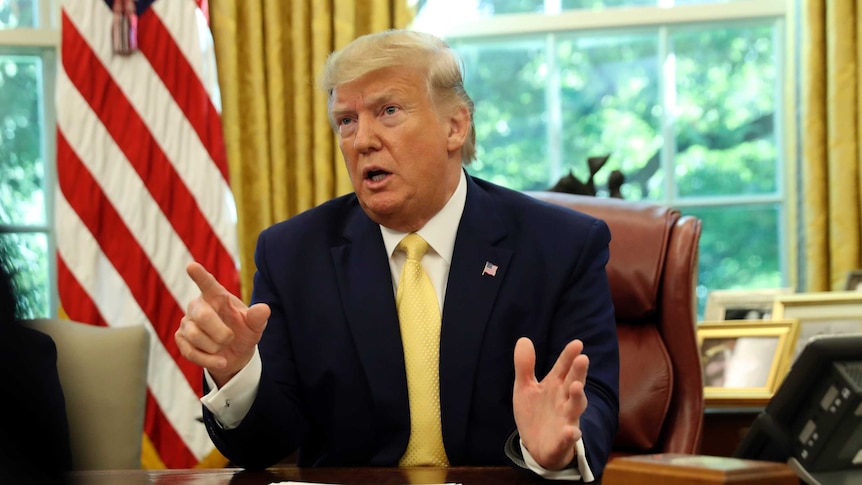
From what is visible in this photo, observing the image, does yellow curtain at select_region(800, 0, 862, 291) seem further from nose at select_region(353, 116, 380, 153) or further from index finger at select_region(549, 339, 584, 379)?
index finger at select_region(549, 339, 584, 379)

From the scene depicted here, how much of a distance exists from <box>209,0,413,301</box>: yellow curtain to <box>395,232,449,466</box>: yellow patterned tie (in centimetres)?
189

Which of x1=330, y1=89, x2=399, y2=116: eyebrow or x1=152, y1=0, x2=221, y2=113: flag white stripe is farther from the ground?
x1=152, y1=0, x2=221, y2=113: flag white stripe

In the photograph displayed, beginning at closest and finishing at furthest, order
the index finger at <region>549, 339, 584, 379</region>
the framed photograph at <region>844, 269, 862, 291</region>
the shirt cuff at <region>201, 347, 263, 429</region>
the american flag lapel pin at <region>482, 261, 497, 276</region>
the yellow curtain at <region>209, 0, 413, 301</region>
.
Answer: the index finger at <region>549, 339, 584, 379</region>
the shirt cuff at <region>201, 347, 263, 429</region>
the american flag lapel pin at <region>482, 261, 497, 276</region>
the framed photograph at <region>844, 269, 862, 291</region>
the yellow curtain at <region>209, 0, 413, 301</region>

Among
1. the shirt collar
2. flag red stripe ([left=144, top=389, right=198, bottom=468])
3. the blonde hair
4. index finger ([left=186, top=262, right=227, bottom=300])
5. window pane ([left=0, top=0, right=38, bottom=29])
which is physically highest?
window pane ([left=0, top=0, right=38, bottom=29])

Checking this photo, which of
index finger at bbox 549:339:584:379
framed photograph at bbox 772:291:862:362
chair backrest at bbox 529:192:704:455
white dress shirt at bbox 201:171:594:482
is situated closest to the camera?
index finger at bbox 549:339:584:379

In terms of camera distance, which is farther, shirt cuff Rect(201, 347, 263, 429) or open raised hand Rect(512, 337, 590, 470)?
shirt cuff Rect(201, 347, 263, 429)

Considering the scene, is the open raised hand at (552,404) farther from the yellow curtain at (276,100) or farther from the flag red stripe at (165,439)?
the yellow curtain at (276,100)

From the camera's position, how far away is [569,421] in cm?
148

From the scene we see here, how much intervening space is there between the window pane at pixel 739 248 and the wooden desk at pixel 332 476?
260cm

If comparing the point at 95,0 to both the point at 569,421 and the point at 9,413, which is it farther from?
the point at 9,413

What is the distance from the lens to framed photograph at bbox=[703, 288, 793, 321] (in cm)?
344

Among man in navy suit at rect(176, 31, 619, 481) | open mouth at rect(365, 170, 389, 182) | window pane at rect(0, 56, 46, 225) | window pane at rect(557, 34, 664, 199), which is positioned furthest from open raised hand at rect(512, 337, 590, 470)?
window pane at rect(0, 56, 46, 225)

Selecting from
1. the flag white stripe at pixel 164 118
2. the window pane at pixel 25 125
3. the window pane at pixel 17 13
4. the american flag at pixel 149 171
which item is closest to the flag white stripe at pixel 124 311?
the american flag at pixel 149 171

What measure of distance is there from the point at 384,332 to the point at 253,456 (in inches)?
13.4
